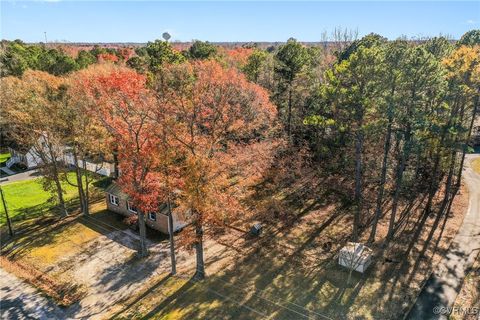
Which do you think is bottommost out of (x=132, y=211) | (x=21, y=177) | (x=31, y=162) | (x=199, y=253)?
(x=21, y=177)

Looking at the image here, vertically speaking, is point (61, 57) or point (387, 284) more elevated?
point (61, 57)

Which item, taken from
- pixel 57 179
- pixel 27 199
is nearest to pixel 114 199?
pixel 57 179

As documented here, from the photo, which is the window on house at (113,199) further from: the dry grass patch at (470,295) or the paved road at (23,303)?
the dry grass patch at (470,295)

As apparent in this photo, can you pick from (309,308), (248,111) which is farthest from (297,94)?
(309,308)

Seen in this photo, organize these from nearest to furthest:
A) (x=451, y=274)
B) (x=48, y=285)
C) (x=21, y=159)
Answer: (x=451, y=274) < (x=48, y=285) < (x=21, y=159)

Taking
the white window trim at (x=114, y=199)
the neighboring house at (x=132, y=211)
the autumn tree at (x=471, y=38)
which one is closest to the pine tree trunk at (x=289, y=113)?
the autumn tree at (x=471, y=38)

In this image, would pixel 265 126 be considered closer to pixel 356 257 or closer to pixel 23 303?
pixel 356 257

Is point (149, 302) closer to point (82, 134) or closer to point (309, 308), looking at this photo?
point (309, 308)
